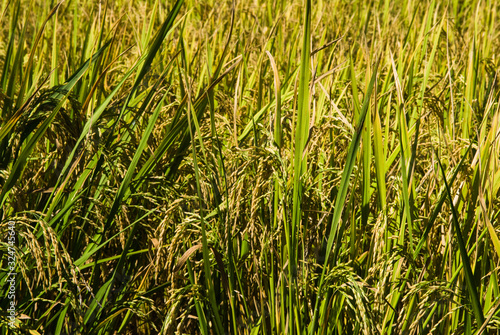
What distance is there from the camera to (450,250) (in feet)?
3.33

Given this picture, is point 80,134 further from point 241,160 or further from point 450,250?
point 450,250

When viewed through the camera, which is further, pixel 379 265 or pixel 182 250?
pixel 182 250

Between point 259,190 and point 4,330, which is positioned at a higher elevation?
point 259,190

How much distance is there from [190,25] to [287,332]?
6.99 feet

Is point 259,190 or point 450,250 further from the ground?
point 259,190

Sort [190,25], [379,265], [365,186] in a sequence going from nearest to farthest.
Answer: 1. [379,265]
2. [365,186]
3. [190,25]

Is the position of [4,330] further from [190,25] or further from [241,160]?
[190,25]

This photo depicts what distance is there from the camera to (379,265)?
0.93 metres

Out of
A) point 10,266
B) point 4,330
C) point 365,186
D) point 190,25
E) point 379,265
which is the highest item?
point 190,25

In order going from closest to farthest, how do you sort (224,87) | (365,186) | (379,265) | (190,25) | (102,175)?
1. (379,265)
2. (365,186)
3. (102,175)
4. (224,87)
5. (190,25)

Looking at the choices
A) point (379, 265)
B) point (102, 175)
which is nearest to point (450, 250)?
point (379, 265)

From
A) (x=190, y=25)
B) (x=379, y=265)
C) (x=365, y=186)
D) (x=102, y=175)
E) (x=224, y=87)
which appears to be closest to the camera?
(x=379, y=265)

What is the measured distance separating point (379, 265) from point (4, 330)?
2.53 ft

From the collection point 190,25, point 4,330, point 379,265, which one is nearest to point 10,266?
point 4,330
